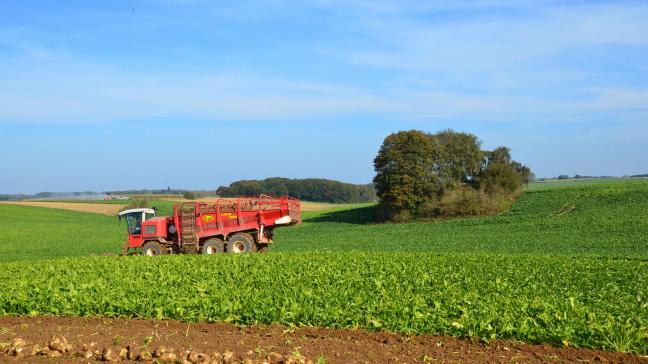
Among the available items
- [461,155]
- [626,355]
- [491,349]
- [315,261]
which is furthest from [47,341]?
[461,155]

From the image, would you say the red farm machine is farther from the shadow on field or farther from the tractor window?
the shadow on field

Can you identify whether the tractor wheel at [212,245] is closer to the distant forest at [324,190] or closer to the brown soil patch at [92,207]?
the brown soil patch at [92,207]

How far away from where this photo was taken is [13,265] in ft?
65.0

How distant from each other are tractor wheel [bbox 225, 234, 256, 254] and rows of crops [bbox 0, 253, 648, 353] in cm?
564

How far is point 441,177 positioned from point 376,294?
46.0 metres

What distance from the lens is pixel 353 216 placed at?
62125mm

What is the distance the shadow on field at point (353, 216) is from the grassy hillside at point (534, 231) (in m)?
0.22

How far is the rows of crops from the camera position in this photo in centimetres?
921

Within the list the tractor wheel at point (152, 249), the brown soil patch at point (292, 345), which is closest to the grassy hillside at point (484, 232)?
the tractor wheel at point (152, 249)

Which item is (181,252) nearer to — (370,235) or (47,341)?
(47,341)

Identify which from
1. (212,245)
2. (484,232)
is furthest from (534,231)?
(212,245)

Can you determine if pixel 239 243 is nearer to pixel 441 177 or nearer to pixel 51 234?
pixel 51 234

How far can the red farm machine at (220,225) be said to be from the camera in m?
24.5

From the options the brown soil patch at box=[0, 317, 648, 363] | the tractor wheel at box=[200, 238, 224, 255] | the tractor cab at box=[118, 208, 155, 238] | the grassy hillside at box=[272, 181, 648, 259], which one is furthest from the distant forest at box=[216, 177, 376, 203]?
the brown soil patch at box=[0, 317, 648, 363]
